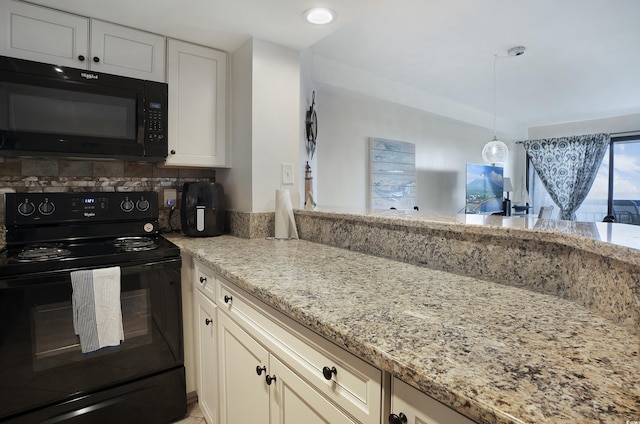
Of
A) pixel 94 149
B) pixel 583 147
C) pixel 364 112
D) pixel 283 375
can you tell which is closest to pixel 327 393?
pixel 283 375

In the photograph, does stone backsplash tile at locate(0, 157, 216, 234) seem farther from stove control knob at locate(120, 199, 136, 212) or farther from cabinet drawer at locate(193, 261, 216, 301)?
cabinet drawer at locate(193, 261, 216, 301)

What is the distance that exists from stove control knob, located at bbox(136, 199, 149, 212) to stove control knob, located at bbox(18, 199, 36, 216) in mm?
460

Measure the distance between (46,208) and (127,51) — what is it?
912 mm

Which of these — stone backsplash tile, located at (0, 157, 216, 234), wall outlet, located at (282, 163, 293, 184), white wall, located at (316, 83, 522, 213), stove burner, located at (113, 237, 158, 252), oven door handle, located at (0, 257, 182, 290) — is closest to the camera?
oven door handle, located at (0, 257, 182, 290)

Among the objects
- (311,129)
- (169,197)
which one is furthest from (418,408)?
(311,129)

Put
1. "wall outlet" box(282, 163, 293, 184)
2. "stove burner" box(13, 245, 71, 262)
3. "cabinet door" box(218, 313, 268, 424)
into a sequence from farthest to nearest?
"wall outlet" box(282, 163, 293, 184), "stove burner" box(13, 245, 71, 262), "cabinet door" box(218, 313, 268, 424)

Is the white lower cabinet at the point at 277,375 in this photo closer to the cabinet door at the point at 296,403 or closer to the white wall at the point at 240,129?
the cabinet door at the point at 296,403

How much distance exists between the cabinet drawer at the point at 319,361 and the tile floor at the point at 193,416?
2.99 feet

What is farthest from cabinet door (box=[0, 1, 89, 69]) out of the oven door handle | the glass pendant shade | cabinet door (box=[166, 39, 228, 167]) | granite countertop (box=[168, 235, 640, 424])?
the glass pendant shade

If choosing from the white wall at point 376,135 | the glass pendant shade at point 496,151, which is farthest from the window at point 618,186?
the glass pendant shade at point 496,151

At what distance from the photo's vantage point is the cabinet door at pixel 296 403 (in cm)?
75

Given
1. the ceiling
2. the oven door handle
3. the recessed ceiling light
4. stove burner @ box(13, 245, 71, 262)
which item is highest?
the ceiling

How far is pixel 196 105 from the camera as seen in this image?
198cm

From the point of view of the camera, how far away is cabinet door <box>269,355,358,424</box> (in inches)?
29.6
